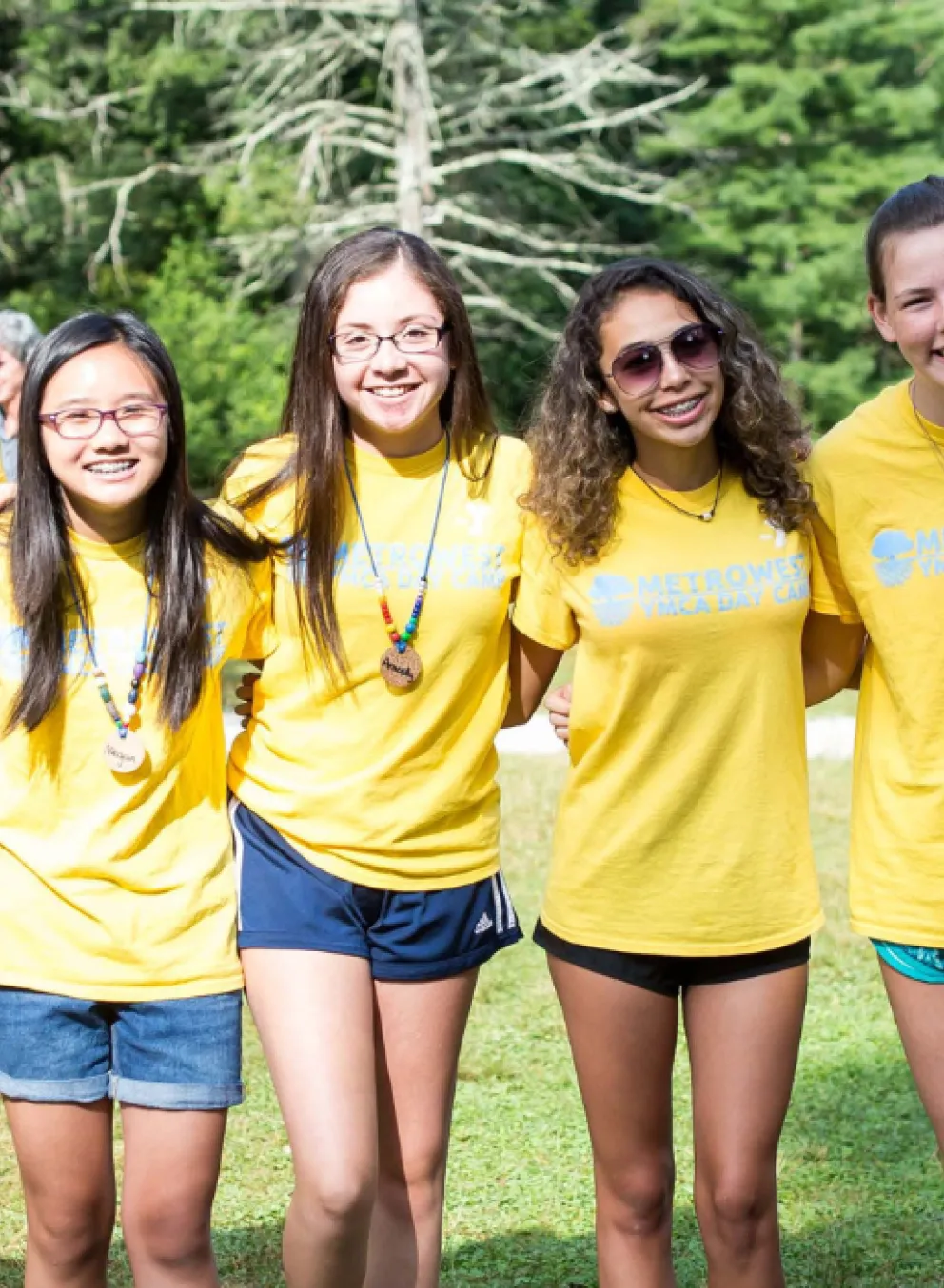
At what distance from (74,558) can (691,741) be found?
1.20 metres

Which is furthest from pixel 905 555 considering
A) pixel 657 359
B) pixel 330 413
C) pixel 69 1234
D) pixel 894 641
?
pixel 69 1234

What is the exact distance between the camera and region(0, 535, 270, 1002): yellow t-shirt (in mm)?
3129

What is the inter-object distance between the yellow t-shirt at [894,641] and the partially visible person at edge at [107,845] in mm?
1207

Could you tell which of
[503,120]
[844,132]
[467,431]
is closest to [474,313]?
[503,120]

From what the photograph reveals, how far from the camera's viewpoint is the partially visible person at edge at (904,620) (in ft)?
10.4

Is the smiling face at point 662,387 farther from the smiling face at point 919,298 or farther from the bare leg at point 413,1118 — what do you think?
the bare leg at point 413,1118

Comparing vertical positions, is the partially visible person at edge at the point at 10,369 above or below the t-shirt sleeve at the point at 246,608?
above

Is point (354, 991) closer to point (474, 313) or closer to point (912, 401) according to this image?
point (912, 401)

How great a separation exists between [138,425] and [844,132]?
25905mm

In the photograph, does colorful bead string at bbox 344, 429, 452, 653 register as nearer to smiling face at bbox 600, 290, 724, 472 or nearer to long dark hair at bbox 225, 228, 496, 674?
long dark hair at bbox 225, 228, 496, 674

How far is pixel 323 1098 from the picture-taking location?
128 inches

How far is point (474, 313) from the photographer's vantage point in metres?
24.9

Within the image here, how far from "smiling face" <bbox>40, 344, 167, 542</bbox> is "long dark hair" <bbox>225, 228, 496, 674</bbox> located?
1.06 ft

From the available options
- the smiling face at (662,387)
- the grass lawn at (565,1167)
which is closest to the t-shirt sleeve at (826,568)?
the smiling face at (662,387)
